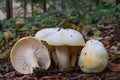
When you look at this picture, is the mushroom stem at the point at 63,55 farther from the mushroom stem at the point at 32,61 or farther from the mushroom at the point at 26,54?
the mushroom stem at the point at 32,61

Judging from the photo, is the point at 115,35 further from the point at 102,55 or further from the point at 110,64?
the point at 102,55

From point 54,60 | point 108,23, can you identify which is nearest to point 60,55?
point 54,60

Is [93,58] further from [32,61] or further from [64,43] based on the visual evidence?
[32,61]

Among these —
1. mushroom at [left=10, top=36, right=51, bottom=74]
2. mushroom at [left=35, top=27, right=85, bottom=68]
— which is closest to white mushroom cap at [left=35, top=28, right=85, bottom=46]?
mushroom at [left=35, top=27, right=85, bottom=68]

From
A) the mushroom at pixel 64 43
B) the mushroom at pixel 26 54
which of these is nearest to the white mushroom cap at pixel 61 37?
the mushroom at pixel 64 43

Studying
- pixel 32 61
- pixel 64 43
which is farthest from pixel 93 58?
pixel 32 61

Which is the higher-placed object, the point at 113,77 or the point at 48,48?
the point at 48,48

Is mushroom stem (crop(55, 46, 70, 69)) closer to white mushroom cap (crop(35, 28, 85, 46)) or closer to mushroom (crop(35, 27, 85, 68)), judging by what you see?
mushroom (crop(35, 27, 85, 68))
